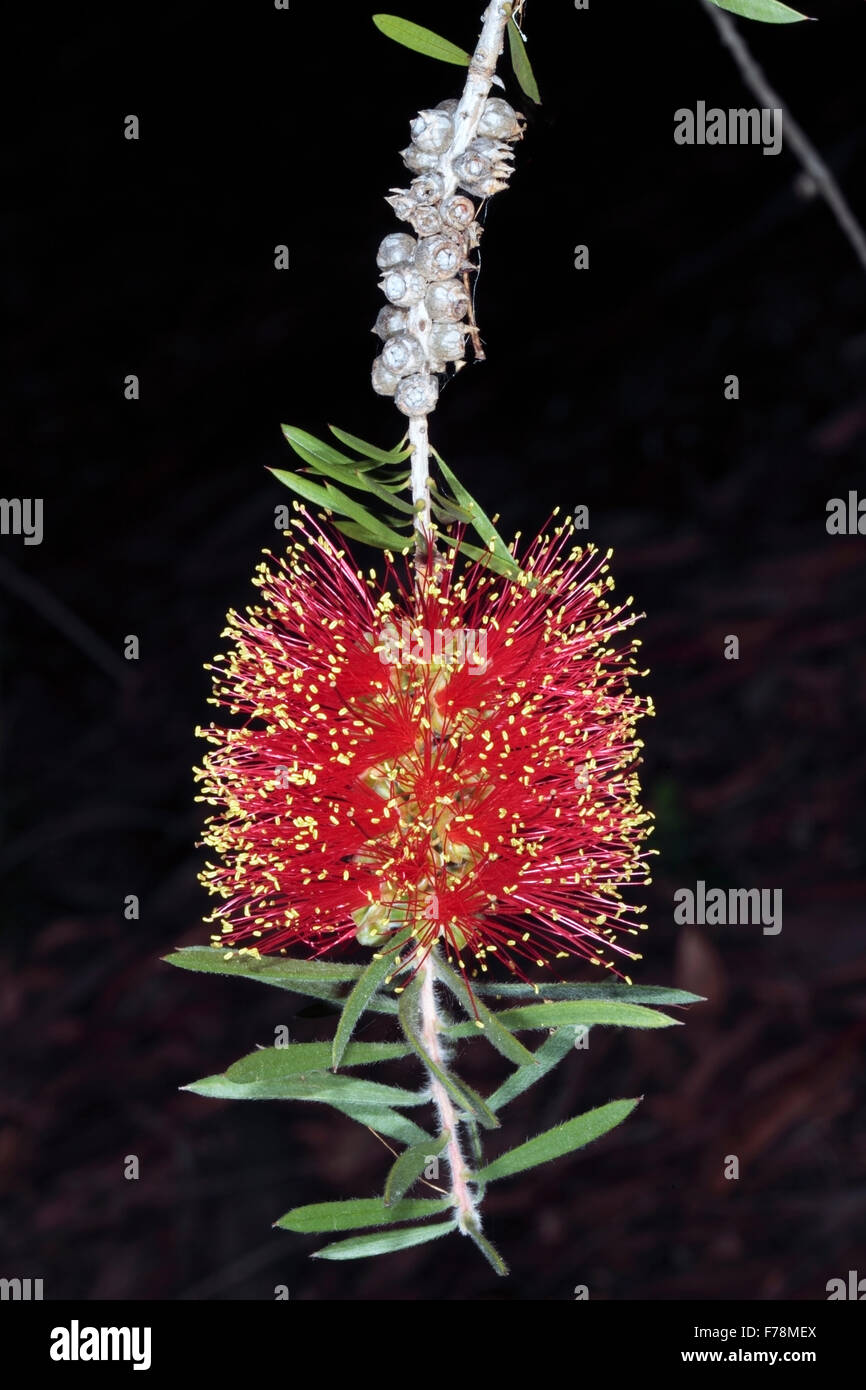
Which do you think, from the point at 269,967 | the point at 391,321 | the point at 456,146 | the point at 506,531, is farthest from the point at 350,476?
the point at 506,531

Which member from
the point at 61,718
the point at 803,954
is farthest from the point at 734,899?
the point at 61,718

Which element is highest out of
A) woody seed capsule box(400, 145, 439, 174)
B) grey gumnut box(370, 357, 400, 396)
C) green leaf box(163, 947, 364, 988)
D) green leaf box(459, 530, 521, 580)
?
woody seed capsule box(400, 145, 439, 174)

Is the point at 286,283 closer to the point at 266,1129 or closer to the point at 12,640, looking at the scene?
the point at 12,640

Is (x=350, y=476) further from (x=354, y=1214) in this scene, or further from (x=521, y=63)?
(x=354, y=1214)

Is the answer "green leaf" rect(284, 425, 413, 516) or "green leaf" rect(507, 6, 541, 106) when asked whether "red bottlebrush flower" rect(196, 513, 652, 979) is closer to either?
"green leaf" rect(284, 425, 413, 516)

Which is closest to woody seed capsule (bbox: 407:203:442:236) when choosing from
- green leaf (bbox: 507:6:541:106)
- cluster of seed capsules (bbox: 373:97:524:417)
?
cluster of seed capsules (bbox: 373:97:524:417)

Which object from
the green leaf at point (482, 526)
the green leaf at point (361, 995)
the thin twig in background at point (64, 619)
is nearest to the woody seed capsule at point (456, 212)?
the green leaf at point (482, 526)
